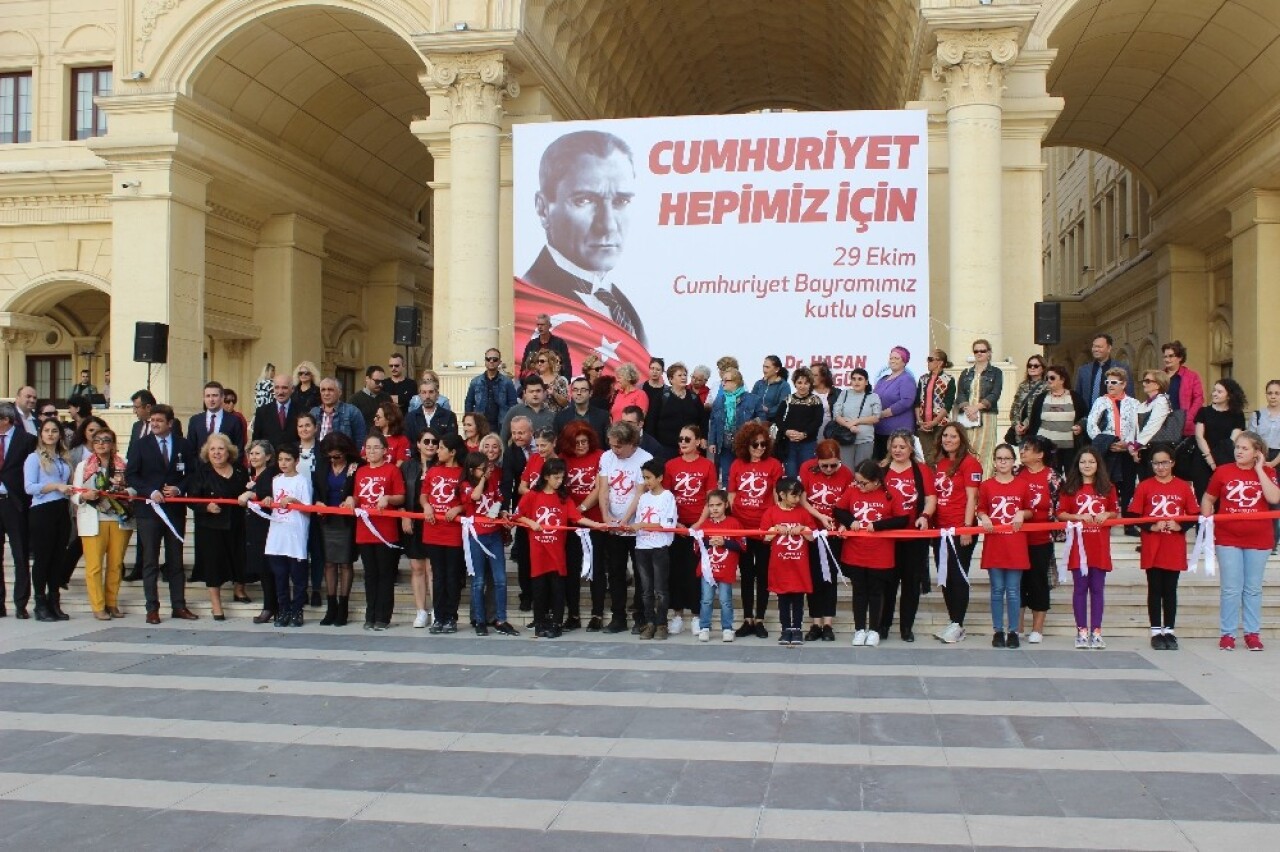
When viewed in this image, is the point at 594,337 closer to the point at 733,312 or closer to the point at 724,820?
the point at 733,312

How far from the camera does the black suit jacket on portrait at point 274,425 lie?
12945mm

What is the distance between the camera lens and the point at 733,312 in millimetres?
16469

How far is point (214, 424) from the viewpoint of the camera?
13.0 meters

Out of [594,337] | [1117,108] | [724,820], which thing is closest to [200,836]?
[724,820]

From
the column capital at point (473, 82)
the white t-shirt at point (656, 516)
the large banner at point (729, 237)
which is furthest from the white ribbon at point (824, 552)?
the column capital at point (473, 82)

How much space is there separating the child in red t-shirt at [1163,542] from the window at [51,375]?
76.2 feet

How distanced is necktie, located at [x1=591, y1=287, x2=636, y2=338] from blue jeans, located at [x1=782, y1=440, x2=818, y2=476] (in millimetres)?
5068

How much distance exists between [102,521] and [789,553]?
709 centimetres

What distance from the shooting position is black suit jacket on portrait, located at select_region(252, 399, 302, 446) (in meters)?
12.9

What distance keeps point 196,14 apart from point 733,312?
37.0 feet

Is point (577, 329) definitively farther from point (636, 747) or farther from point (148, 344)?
point (636, 747)

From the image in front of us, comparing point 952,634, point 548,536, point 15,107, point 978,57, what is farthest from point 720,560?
point 15,107

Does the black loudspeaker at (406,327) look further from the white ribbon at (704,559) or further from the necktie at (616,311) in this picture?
the white ribbon at (704,559)

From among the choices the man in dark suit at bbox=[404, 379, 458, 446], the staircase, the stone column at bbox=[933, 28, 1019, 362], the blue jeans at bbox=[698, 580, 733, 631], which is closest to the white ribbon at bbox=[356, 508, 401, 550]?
the staircase
